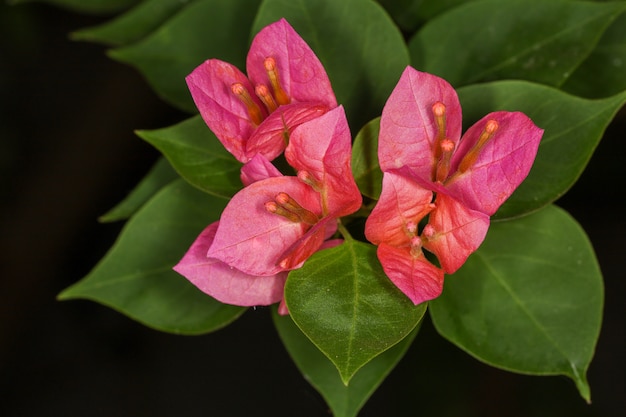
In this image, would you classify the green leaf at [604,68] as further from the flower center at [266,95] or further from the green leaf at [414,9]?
the flower center at [266,95]

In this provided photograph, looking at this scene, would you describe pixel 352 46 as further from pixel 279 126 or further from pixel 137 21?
pixel 137 21

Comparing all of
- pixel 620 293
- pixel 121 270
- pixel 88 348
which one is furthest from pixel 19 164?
pixel 620 293

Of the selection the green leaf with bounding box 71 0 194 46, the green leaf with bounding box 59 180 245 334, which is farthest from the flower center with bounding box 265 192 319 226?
the green leaf with bounding box 71 0 194 46

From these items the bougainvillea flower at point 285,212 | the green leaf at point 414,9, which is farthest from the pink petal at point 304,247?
the green leaf at point 414,9

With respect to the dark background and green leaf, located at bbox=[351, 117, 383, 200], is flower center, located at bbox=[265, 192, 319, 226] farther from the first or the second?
the dark background

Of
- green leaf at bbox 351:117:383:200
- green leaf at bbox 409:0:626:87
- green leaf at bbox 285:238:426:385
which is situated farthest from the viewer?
green leaf at bbox 409:0:626:87

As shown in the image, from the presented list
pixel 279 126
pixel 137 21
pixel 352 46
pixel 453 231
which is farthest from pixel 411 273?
pixel 137 21
